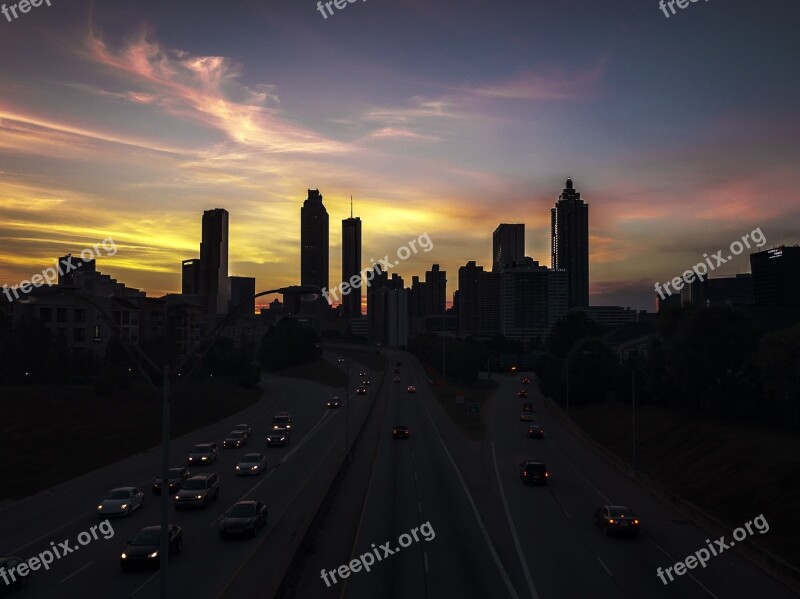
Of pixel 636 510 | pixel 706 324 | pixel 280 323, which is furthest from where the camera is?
pixel 280 323

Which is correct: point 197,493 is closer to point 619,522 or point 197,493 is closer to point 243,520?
point 243,520

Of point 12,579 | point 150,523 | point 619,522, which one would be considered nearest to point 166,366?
point 12,579

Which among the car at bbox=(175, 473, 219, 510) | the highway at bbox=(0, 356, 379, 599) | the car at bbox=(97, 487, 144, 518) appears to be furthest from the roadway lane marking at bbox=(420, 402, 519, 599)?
the car at bbox=(97, 487, 144, 518)

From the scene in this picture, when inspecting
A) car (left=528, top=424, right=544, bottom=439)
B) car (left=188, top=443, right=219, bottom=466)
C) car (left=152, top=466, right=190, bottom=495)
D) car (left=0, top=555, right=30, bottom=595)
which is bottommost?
car (left=528, top=424, right=544, bottom=439)

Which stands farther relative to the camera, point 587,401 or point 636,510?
point 587,401

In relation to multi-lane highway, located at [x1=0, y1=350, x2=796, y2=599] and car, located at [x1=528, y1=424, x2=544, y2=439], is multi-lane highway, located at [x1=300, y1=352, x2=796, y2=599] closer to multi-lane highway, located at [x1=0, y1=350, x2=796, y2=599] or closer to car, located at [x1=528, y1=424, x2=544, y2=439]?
multi-lane highway, located at [x1=0, y1=350, x2=796, y2=599]

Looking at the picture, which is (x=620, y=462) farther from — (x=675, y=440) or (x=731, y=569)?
(x=731, y=569)

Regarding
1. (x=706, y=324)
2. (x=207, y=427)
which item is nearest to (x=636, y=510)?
(x=706, y=324)
